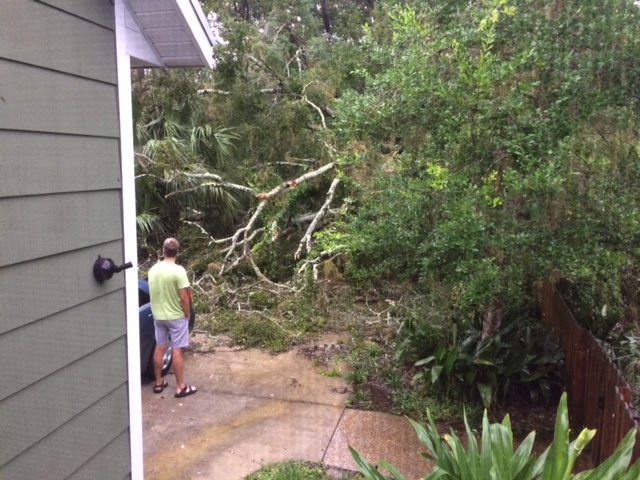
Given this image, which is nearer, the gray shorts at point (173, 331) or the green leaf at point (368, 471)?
the green leaf at point (368, 471)

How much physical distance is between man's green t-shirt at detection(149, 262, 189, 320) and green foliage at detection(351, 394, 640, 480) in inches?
101

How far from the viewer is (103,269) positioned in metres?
2.42

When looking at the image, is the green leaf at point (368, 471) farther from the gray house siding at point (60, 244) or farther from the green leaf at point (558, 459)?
the gray house siding at point (60, 244)

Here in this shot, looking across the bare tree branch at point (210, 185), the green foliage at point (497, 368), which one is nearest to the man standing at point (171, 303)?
the green foliage at point (497, 368)

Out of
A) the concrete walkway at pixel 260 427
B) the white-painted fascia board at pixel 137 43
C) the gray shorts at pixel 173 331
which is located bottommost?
the concrete walkway at pixel 260 427

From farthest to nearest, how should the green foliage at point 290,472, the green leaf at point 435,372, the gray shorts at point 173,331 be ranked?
the gray shorts at point 173,331 < the green leaf at point 435,372 < the green foliage at point 290,472

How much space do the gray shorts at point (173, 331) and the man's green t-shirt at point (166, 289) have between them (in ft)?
0.22

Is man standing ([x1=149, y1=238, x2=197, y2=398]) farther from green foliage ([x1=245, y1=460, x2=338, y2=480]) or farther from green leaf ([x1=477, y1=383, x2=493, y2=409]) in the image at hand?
green leaf ([x1=477, y1=383, x2=493, y2=409])

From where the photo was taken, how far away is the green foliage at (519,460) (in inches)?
106

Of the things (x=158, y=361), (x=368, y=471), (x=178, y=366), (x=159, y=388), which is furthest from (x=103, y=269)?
(x=159, y=388)

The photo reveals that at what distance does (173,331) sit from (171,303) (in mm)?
294

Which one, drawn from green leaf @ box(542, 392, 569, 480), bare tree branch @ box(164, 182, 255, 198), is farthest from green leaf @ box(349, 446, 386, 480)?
bare tree branch @ box(164, 182, 255, 198)

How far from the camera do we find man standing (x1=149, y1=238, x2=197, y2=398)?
5023 mm

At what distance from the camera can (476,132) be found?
3.91m
